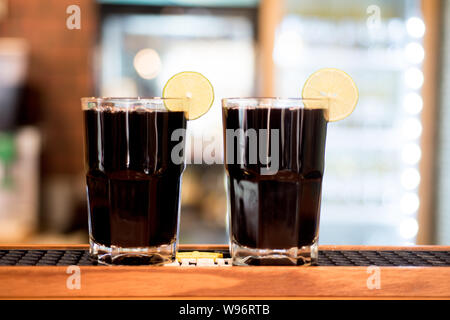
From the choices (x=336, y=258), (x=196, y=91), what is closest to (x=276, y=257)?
(x=336, y=258)

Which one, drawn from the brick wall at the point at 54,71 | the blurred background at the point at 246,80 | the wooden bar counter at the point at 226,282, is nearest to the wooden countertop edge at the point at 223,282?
the wooden bar counter at the point at 226,282

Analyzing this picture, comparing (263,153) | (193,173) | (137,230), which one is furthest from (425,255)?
(193,173)

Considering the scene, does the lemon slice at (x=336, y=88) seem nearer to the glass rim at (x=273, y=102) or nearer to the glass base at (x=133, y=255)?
the glass rim at (x=273, y=102)

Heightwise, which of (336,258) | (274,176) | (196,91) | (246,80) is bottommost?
(336,258)

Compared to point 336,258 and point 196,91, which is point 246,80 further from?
point 336,258

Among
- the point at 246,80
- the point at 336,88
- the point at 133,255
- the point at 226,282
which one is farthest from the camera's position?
the point at 246,80
